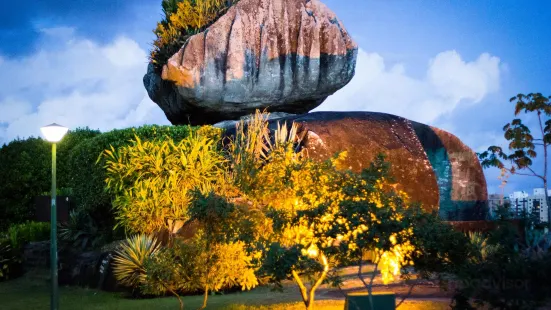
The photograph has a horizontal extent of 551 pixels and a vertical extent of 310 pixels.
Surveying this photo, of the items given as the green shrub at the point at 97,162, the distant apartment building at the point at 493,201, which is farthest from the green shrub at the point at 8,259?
the distant apartment building at the point at 493,201

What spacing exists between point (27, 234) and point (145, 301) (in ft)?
29.4

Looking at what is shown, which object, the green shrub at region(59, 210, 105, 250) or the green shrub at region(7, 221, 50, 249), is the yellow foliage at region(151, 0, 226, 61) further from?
the green shrub at region(59, 210, 105, 250)

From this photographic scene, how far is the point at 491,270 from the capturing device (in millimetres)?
7750

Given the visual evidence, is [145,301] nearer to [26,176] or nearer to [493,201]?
[493,201]

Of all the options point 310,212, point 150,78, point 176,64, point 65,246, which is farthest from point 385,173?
point 150,78

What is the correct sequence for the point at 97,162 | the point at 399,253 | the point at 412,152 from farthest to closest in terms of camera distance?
the point at 412,152
the point at 97,162
the point at 399,253

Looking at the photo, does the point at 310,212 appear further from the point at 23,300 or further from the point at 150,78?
the point at 150,78

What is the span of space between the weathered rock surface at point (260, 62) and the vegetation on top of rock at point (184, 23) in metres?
0.79

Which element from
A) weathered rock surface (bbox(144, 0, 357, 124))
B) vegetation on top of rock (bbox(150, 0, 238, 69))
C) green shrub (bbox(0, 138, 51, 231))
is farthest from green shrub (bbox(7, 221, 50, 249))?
vegetation on top of rock (bbox(150, 0, 238, 69))

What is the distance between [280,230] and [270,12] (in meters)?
16.6

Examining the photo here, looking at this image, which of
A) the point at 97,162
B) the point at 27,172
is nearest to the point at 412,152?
the point at 97,162

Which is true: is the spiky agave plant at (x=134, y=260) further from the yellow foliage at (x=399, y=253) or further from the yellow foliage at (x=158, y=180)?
the yellow foliage at (x=399, y=253)

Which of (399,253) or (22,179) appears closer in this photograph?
(399,253)

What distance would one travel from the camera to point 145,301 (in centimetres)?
1380
